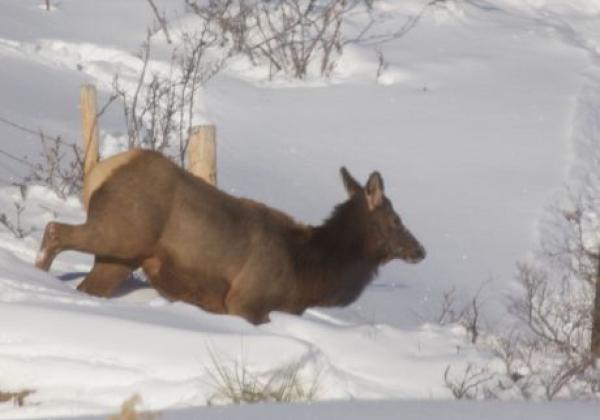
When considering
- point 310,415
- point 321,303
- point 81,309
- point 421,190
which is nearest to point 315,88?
point 421,190

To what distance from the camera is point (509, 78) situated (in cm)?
2200

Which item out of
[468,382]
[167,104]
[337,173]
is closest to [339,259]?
[468,382]

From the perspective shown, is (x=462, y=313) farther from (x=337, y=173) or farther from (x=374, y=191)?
(x=337, y=173)

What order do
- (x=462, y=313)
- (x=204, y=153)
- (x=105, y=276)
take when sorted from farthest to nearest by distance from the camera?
(x=204, y=153), (x=462, y=313), (x=105, y=276)

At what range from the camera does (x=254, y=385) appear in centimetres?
889

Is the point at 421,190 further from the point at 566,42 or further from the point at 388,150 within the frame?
the point at 566,42

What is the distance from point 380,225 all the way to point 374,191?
0.23 meters

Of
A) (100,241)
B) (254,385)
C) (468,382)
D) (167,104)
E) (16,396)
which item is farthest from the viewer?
(167,104)

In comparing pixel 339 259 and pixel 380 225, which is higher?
pixel 380 225

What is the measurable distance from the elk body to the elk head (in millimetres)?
431

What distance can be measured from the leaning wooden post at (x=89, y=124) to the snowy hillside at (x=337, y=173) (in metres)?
0.59

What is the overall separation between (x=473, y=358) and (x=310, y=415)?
13.7ft

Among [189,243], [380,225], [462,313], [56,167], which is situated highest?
[380,225]

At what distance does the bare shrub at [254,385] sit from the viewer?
8.69m
